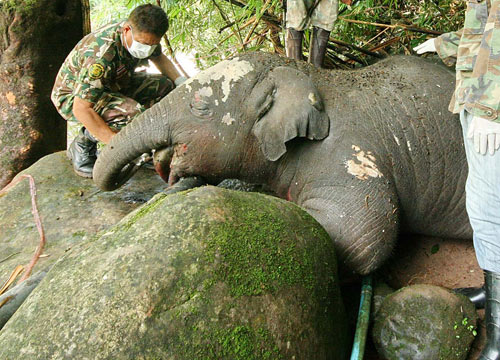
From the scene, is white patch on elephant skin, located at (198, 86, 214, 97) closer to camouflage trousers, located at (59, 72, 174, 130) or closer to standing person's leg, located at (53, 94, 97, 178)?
camouflage trousers, located at (59, 72, 174, 130)

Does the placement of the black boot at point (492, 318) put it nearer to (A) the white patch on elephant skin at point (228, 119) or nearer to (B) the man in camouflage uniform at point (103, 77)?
(A) the white patch on elephant skin at point (228, 119)

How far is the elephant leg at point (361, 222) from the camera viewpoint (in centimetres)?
285

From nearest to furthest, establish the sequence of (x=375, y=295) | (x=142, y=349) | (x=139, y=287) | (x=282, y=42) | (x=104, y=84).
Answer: (x=142, y=349) < (x=139, y=287) < (x=375, y=295) < (x=104, y=84) < (x=282, y=42)

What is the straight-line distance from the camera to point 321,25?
14.5ft

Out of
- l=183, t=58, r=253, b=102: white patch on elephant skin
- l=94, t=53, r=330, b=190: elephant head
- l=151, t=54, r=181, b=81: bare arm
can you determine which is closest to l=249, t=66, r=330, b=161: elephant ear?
l=94, t=53, r=330, b=190: elephant head

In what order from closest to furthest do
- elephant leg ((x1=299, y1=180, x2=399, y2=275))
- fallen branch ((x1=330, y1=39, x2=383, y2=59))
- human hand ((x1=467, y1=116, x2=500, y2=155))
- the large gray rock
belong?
human hand ((x1=467, y1=116, x2=500, y2=155)), elephant leg ((x1=299, y1=180, x2=399, y2=275)), the large gray rock, fallen branch ((x1=330, y1=39, x2=383, y2=59))

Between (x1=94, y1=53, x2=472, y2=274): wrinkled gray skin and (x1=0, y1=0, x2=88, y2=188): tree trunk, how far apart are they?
2.00 m

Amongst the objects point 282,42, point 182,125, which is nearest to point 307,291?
point 182,125

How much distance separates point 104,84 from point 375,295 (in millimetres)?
3033

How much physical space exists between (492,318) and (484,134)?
0.91m

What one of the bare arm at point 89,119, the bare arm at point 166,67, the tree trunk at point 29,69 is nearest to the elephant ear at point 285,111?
the bare arm at point 89,119

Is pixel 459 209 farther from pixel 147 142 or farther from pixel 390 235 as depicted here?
pixel 147 142

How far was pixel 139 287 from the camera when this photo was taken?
165 centimetres

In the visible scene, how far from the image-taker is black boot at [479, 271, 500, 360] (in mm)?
2252
